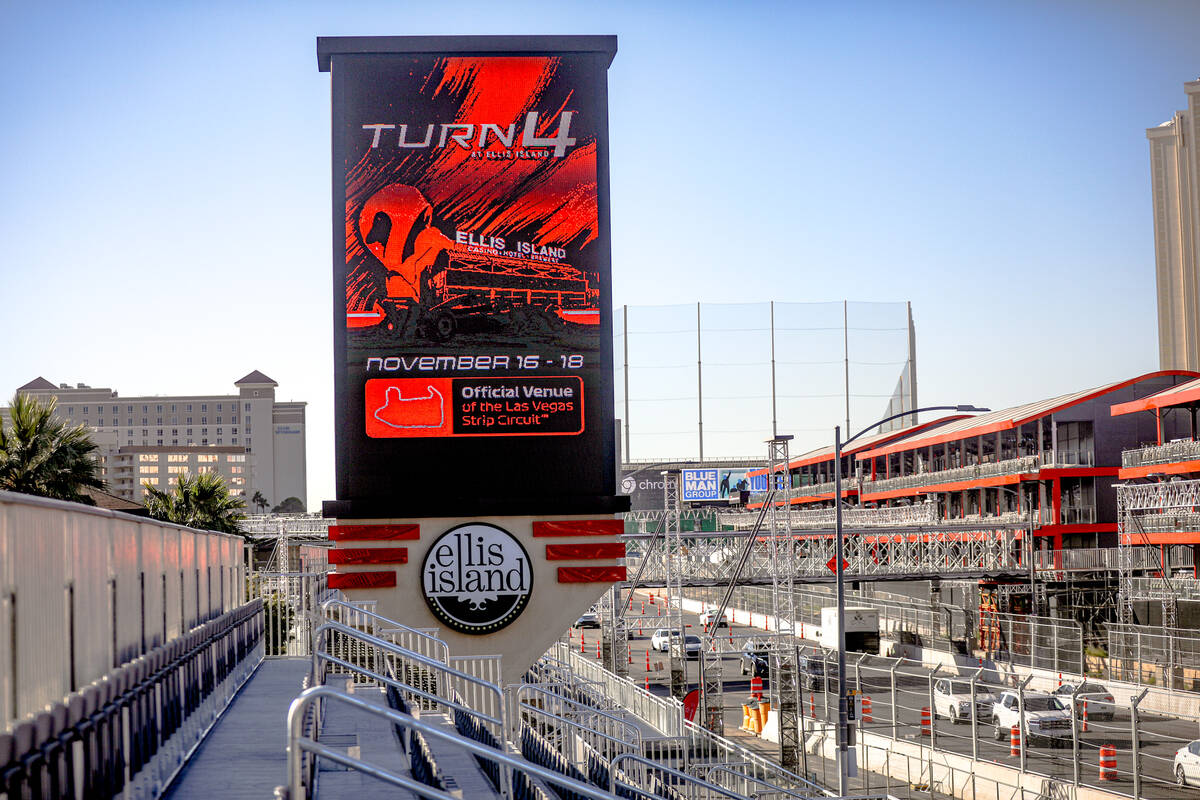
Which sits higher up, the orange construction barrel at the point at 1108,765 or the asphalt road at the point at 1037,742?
the orange construction barrel at the point at 1108,765

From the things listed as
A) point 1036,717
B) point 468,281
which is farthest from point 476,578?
point 1036,717

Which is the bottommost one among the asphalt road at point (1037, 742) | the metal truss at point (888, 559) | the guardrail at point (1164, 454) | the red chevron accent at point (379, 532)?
the asphalt road at point (1037, 742)

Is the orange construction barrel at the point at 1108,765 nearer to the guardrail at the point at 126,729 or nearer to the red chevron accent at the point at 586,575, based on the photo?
the red chevron accent at the point at 586,575

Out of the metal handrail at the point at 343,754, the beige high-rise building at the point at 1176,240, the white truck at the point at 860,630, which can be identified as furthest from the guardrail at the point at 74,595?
the beige high-rise building at the point at 1176,240

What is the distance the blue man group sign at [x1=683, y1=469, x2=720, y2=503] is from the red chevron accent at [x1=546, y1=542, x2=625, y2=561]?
7066 centimetres

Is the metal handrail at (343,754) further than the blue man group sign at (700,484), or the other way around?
the blue man group sign at (700,484)

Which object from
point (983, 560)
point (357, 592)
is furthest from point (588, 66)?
point (983, 560)

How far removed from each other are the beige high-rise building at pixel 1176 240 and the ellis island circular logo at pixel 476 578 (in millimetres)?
167064

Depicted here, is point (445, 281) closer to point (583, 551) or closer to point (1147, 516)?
point (583, 551)

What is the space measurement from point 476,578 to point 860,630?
136ft

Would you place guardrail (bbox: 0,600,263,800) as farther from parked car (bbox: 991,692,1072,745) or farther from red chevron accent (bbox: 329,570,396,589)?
parked car (bbox: 991,692,1072,745)

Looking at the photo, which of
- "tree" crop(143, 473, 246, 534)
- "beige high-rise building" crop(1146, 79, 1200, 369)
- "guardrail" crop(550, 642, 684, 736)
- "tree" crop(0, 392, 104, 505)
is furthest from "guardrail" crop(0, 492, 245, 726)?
"beige high-rise building" crop(1146, 79, 1200, 369)

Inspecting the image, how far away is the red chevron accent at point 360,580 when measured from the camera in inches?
942

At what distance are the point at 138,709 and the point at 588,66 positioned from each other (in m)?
18.5
